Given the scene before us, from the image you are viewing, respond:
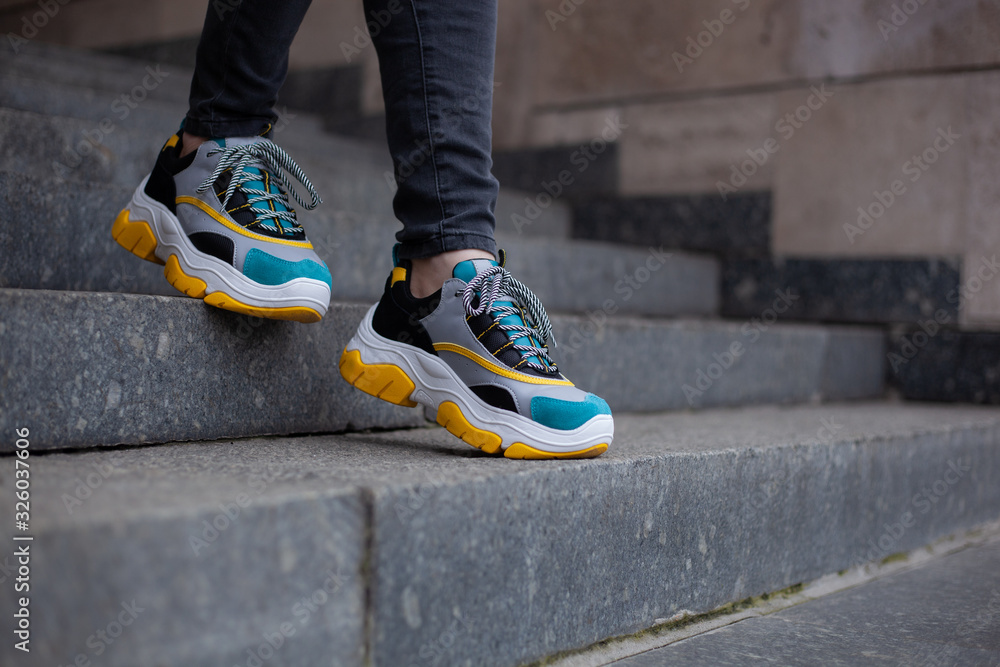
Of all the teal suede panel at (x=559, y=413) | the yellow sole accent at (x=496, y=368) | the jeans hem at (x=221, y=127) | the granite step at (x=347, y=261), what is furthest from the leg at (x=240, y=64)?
the teal suede panel at (x=559, y=413)

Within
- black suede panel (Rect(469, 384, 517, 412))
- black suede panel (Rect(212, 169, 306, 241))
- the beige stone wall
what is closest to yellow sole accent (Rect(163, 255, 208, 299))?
black suede panel (Rect(212, 169, 306, 241))

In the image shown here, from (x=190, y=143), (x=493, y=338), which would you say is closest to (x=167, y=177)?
(x=190, y=143)

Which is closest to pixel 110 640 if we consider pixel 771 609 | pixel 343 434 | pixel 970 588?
pixel 343 434

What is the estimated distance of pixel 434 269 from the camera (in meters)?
1.33

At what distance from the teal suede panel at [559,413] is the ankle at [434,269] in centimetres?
24

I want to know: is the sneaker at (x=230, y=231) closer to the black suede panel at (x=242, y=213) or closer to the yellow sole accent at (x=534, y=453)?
the black suede panel at (x=242, y=213)

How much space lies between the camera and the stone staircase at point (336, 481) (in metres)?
0.83

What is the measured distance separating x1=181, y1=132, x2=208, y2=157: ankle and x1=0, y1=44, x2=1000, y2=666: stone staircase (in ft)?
0.81

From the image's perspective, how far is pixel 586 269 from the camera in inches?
109

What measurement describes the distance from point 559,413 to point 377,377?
30 centimetres

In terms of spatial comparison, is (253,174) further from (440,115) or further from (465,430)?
(465,430)

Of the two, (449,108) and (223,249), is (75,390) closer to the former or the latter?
(223,249)

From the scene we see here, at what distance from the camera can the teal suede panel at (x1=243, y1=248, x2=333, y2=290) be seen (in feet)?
4.20

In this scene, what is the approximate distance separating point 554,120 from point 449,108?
2439 mm
